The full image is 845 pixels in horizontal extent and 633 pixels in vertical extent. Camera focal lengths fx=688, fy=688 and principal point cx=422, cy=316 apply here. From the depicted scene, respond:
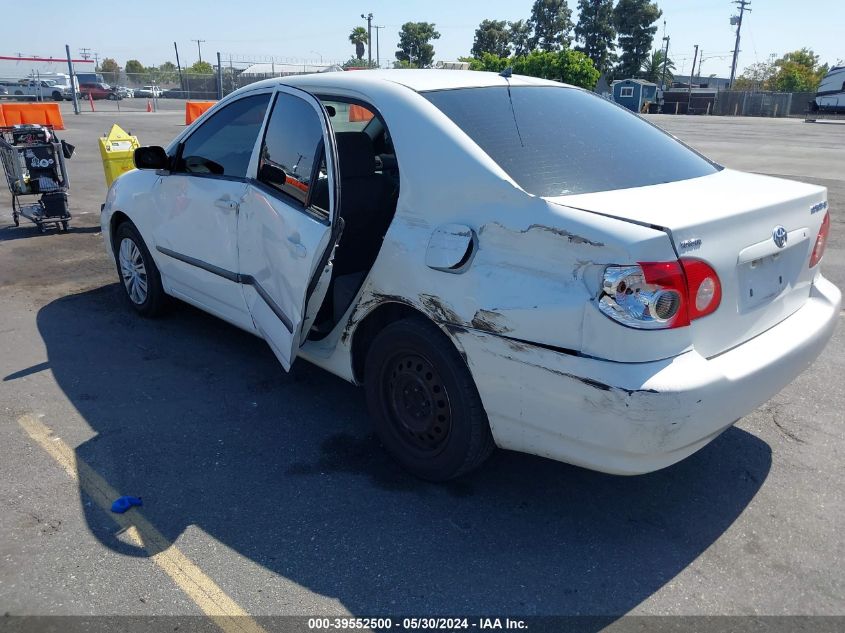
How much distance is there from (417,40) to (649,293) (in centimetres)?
8625

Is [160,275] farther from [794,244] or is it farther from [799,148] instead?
[799,148]

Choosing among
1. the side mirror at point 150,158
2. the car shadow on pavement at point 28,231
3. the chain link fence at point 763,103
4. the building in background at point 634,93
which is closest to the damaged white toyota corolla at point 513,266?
the side mirror at point 150,158

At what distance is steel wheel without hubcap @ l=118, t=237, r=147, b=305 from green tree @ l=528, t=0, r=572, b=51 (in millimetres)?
94866

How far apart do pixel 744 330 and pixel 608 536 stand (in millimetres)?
1043

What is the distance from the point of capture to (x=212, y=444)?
371 centimetres

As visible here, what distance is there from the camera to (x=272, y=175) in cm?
394

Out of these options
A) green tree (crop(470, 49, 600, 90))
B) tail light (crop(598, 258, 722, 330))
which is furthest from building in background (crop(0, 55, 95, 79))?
tail light (crop(598, 258, 722, 330))

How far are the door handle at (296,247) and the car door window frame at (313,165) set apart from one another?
0.14 m

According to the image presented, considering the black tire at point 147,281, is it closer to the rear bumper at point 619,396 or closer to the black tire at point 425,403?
the black tire at point 425,403

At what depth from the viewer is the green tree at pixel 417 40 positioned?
78200mm

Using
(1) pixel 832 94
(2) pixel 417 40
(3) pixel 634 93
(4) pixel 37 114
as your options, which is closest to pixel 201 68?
(2) pixel 417 40

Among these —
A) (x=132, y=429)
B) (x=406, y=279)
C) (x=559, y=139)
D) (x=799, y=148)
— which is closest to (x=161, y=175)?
(x=132, y=429)

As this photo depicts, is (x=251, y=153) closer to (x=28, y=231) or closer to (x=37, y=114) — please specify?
(x=28, y=231)

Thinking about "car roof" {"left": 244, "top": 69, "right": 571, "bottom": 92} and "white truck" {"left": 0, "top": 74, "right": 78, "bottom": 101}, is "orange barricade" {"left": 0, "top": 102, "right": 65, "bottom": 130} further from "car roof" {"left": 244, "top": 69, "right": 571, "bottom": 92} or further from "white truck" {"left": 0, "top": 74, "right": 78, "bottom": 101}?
"white truck" {"left": 0, "top": 74, "right": 78, "bottom": 101}
